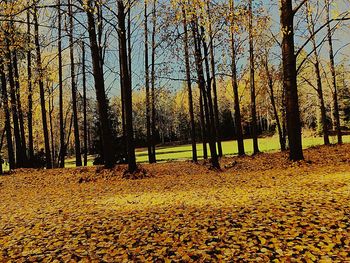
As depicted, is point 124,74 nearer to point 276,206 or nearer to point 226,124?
point 276,206

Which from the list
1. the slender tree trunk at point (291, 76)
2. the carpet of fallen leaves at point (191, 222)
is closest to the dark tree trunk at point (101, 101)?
the carpet of fallen leaves at point (191, 222)

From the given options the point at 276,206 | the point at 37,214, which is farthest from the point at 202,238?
the point at 37,214

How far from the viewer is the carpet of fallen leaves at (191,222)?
443cm

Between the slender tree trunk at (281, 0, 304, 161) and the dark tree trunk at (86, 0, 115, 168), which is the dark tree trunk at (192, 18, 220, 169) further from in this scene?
the dark tree trunk at (86, 0, 115, 168)

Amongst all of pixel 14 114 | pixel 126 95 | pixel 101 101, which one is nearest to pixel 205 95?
pixel 126 95

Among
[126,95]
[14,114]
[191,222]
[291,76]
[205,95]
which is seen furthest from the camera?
[14,114]

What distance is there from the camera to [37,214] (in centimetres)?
731

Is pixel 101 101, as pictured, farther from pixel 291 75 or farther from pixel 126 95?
pixel 291 75

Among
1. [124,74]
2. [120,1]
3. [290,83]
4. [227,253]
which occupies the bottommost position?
[227,253]

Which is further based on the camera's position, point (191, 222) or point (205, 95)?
point (205, 95)

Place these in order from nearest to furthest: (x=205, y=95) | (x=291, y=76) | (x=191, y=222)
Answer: (x=191, y=222) < (x=291, y=76) < (x=205, y=95)

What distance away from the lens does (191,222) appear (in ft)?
18.7

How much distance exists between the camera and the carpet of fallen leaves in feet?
14.5

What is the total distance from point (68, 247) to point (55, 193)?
229 inches
